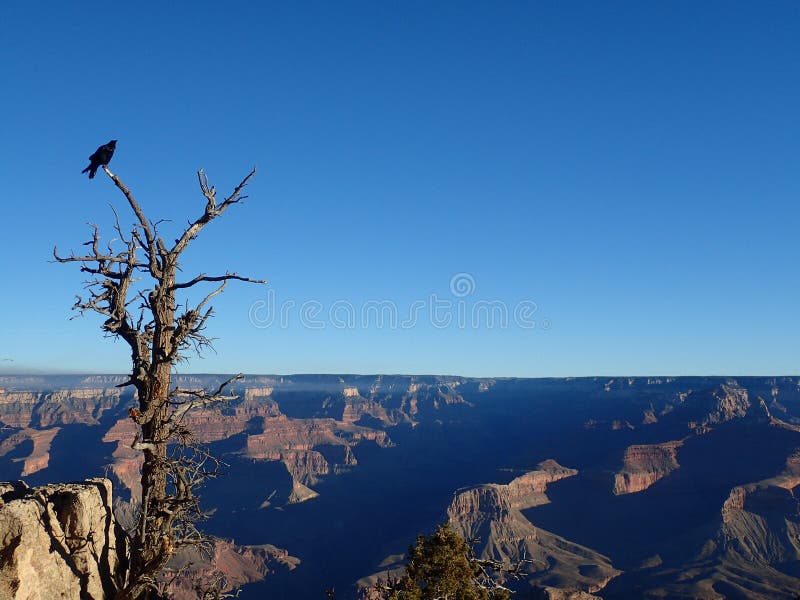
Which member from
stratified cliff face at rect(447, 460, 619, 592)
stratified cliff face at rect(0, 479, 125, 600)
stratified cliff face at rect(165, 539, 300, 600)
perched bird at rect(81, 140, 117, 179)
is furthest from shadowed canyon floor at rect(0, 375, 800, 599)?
perched bird at rect(81, 140, 117, 179)

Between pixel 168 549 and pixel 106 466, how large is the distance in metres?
184

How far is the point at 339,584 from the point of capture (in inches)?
4313

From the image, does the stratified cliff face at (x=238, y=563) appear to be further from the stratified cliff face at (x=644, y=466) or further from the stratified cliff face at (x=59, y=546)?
the stratified cliff face at (x=59, y=546)

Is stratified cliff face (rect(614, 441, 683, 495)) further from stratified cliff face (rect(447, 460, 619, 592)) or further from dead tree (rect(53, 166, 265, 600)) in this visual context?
dead tree (rect(53, 166, 265, 600))

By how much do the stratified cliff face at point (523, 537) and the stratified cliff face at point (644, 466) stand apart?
756 inches

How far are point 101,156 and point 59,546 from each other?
632cm

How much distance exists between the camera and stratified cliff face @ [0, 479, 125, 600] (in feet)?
30.5

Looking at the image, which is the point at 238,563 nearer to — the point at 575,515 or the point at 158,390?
the point at 575,515

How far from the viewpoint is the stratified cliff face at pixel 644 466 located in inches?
5743

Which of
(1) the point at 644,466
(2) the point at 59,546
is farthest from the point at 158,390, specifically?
(1) the point at 644,466

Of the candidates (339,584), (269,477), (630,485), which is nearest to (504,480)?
(630,485)

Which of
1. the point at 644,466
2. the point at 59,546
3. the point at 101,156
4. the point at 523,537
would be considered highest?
the point at 101,156

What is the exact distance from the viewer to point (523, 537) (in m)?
121

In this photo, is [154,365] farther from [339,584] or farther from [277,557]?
[277,557]
